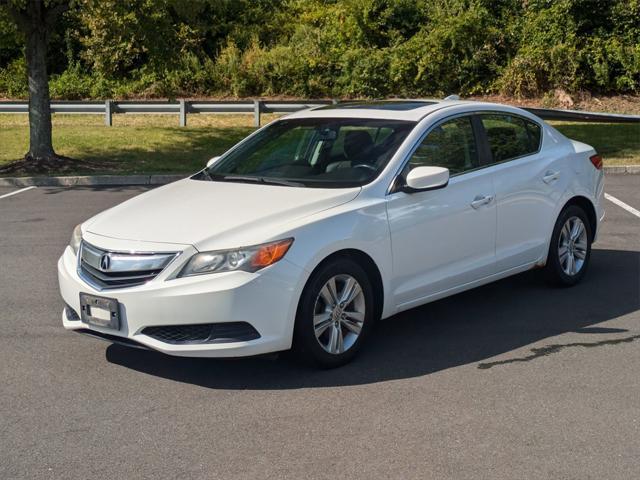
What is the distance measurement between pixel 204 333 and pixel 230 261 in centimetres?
43

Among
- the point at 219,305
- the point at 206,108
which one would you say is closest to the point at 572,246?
the point at 219,305

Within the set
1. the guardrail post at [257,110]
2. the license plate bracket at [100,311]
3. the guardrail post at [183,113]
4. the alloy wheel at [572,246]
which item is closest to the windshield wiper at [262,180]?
the license plate bracket at [100,311]

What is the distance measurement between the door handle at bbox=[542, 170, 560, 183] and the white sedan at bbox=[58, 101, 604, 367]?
0.01 metres

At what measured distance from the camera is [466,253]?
6895 millimetres

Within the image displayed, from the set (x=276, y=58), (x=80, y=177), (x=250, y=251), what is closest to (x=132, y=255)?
(x=250, y=251)

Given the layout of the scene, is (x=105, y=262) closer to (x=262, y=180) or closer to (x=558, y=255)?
(x=262, y=180)

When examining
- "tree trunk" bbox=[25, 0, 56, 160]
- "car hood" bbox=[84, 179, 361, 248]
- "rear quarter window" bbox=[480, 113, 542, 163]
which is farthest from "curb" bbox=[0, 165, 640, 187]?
"car hood" bbox=[84, 179, 361, 248]

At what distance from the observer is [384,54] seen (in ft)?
98.8

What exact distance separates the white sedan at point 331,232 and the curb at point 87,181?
9.19m

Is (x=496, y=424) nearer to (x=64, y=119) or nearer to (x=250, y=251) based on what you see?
(x=250, y=251)

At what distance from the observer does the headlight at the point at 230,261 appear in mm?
5590

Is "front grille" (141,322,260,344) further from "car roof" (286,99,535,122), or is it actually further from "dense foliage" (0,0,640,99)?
"dense foliage" (0,0,640,99)

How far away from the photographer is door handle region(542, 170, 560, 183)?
768cm

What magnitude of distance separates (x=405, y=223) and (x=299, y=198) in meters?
0.71
